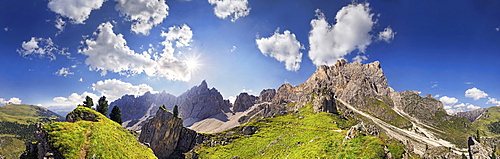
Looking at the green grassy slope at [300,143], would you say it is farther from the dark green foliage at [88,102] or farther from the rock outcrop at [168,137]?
the dark green foliage at [88,102]

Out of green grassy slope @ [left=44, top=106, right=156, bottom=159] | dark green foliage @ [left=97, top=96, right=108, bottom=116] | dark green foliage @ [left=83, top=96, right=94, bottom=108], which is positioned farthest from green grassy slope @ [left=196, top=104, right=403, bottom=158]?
dark green foliage @ [left=83, top=96, right=94, bottom=108]

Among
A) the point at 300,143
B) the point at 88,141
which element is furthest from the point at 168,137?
the point at 88,141

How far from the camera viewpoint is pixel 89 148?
38.1 metres

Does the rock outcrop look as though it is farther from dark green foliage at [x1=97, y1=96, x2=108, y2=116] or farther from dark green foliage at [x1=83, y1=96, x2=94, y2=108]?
dark green foliage at [x1=83, y1=96, x2=94, y2=108]

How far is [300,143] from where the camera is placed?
78.2 meters

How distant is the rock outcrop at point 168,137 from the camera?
135 m

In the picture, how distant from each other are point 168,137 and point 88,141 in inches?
4048

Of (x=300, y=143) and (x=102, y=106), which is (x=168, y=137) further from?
(x=300, y=143)

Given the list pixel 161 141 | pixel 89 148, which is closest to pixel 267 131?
pixel 161 141

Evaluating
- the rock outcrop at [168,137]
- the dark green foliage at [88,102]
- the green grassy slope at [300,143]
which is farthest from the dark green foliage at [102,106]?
the green grassy slope at [300,143]

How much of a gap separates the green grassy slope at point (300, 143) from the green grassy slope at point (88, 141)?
129 feet

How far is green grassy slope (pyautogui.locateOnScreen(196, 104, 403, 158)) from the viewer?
39.0 meters

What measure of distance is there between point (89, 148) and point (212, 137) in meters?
99.4

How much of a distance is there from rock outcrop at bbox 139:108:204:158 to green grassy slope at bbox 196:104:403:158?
16564mm
